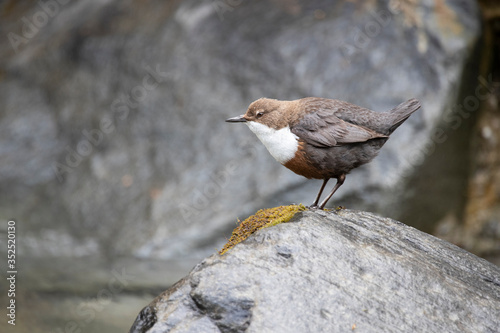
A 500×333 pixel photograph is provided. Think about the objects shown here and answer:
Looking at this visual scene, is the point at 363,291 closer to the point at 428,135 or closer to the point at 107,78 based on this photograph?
the point at 428,135

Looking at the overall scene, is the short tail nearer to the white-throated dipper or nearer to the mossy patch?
the white-throated dipper

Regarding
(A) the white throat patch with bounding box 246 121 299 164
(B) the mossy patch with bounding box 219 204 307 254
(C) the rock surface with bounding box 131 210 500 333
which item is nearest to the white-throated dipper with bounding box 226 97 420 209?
(A) the white throat patch with bounding box 246 121 299 164

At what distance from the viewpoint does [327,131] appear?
3494 mm

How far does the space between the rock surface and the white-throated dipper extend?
0.65 metres

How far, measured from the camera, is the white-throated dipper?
349 centimetres

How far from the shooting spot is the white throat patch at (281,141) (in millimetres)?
3527

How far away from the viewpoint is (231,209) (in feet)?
20.9

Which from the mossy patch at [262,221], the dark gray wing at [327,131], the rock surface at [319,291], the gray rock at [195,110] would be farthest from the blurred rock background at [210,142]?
the rock surface at [319,291]

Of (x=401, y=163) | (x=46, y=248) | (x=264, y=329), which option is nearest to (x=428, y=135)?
(x=401, y=163)

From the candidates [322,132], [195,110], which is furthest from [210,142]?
[322,132]

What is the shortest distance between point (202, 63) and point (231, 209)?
2089mm

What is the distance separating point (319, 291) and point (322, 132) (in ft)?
4.39

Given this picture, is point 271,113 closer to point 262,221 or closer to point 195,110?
point 262,221

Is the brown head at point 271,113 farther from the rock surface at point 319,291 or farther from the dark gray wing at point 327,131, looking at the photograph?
the rock surface at point 319,291
